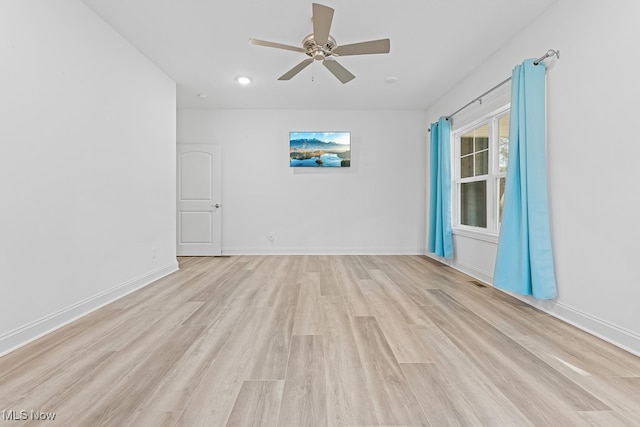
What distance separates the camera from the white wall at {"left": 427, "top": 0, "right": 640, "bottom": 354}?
6.39 ft

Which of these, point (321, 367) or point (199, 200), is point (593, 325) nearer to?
point (321, 367)

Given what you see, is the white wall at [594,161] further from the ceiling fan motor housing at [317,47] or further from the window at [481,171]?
the ceiling fan motor housing at [317,47]

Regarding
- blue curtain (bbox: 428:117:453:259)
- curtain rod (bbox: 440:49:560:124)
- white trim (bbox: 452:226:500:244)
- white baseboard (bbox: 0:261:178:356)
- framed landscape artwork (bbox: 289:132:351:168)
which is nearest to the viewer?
white baseboard (bbox: 0:261:178:356)

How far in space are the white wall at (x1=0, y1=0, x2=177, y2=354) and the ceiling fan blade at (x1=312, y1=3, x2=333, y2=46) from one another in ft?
6.42

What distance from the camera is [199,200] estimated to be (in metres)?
5.53

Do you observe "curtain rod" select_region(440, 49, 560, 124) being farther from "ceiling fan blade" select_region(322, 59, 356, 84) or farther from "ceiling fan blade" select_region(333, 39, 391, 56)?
"ceiling fan blade" select_region(322, 59, 356, 84)

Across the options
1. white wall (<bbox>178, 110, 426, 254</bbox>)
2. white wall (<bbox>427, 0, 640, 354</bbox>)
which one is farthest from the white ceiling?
white wall (<bbox>178, 110, 426, 254</bbox>)

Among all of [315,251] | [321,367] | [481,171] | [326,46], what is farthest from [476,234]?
[321,367]

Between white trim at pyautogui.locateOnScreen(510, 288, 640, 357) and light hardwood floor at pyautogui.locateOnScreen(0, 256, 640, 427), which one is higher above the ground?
white trim at pyautogui.locateOnScreen(510, 288, 640, 357)

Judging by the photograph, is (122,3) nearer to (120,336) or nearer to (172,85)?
(172,85)

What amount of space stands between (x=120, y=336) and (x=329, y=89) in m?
3.92

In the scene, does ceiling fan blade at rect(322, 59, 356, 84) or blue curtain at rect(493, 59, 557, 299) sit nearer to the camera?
blue curtain at rect(493, 59, 557, 299)

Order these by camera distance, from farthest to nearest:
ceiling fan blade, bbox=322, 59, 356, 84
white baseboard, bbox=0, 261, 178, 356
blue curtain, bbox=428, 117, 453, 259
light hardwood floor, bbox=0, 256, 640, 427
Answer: blue curtain, bbox=428, 117, 453, 259
ceiling fan blade, bbox=322, 59, 356, 84
white baseboard, bbox=0, 261, 178, 356
light hardwood floor, bbox=0, 256, 640, 427

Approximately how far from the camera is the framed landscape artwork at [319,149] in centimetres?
548
